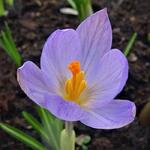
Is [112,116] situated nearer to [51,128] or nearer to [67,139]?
[67,139]

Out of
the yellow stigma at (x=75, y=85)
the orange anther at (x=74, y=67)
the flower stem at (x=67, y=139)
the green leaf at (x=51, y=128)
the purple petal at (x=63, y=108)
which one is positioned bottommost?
the green leaf at (x=51, y=128)

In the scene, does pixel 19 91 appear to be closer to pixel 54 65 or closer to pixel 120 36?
pixel 120 36

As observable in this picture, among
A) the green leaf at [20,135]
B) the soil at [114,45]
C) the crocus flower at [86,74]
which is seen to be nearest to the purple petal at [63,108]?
the crocus flower at [86,74]

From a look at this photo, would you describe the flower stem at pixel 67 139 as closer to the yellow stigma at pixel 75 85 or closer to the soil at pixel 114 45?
the yellow stigma at pixel 75 85

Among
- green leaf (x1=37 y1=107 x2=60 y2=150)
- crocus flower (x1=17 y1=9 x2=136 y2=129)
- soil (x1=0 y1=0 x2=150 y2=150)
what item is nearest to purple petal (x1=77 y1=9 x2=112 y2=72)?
crocus flower (x1=17 y1=9 x2=136 y2=129)

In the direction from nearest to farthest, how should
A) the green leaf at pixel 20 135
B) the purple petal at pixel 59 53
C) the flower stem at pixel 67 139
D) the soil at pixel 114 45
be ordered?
the purple petal at pixel 59 53 < the flower stem at pixel 67 139 < the green leaf at pixel 20 135 < the soil at pixel 114 45

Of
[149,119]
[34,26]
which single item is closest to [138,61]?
[149,119]
